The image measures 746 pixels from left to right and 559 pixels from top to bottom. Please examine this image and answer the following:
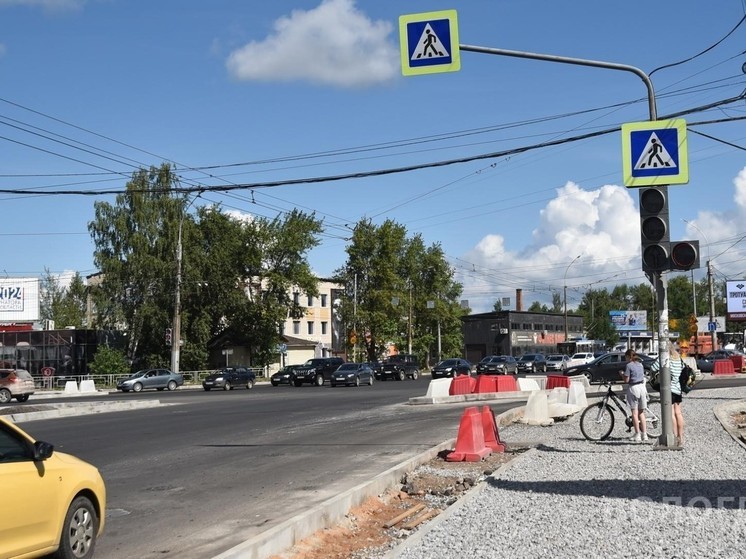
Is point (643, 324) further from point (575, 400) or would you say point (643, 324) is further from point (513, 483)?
point (513, 483)

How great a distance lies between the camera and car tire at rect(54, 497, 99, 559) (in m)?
6.93

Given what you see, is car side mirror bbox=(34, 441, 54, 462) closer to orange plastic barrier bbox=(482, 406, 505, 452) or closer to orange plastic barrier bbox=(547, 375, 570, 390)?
orange plastic barrier bbox=(482, 406, 505, 452)

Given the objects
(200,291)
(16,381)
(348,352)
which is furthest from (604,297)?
(16,381)

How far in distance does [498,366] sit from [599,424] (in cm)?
4354

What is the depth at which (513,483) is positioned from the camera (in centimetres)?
1048

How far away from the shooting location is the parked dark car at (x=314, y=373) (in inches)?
2116

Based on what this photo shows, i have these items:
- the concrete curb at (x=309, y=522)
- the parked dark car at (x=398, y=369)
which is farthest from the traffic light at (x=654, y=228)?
the parked dark car at (x=398, y=369)

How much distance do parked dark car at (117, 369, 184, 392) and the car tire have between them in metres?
46.3

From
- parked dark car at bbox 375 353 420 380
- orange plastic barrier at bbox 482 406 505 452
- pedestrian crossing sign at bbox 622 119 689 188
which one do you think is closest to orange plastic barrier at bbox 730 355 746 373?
parked dark car at bbox 375 353 420 380

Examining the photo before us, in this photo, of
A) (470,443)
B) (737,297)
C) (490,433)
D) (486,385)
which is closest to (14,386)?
(486,385)

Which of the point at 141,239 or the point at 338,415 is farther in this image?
the point at 141,239

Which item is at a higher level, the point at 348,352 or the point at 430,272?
the point at 430,272

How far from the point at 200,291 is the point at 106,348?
9324 millimetres

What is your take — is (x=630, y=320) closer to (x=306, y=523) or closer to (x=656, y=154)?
(x=656, y=154)
